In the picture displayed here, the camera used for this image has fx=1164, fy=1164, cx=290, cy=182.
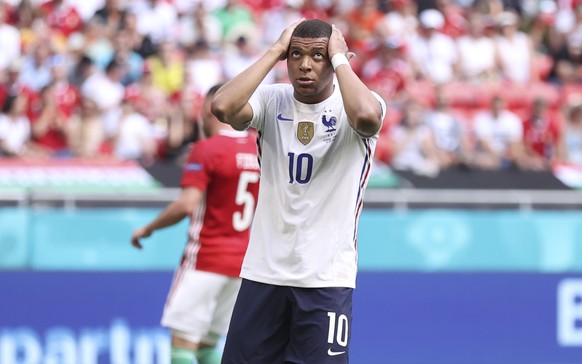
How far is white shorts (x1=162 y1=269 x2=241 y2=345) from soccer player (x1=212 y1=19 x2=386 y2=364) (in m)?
1.98

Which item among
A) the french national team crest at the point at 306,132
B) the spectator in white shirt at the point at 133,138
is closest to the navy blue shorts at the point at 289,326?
the french national team crest at the point at 306,132

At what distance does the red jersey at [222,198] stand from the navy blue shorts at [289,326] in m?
1.95

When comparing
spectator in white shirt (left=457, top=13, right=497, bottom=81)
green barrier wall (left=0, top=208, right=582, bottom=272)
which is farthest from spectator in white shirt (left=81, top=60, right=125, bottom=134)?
spectator in white shirt (left=457, top=13, right=497, bottom=81)

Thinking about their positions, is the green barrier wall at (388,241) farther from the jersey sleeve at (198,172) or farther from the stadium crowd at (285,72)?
the jersey sleeve at (198,172)

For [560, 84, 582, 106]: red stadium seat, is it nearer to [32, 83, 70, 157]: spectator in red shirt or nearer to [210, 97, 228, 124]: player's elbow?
[32, 83, 70, 157]: spectator in red shirt

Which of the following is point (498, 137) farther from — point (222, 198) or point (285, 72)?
point (222, 198)

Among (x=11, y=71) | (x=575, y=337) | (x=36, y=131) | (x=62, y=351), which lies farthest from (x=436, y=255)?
(x=11, y=71)

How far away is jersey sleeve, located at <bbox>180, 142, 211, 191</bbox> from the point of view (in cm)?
729

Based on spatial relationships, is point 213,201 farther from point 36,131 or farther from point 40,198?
point 36,131

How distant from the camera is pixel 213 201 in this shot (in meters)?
7.43

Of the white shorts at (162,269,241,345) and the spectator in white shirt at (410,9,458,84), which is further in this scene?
the spectator in white shirt at (410,9,458,84)

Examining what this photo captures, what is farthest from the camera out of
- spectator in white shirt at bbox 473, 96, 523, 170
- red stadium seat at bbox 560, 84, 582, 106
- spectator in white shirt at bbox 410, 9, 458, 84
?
spectator in white shirt at bbox 410, 9, 458, 84

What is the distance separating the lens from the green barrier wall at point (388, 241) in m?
10.0

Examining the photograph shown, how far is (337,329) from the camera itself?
5320 mm
